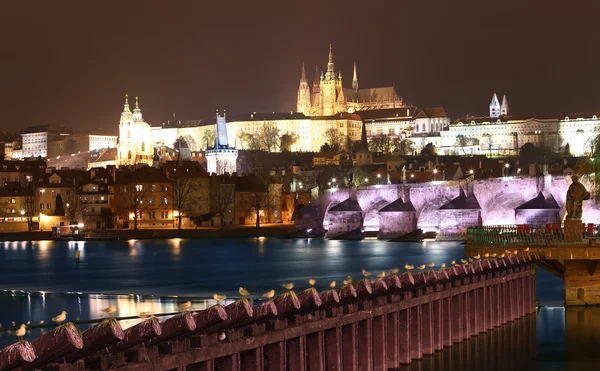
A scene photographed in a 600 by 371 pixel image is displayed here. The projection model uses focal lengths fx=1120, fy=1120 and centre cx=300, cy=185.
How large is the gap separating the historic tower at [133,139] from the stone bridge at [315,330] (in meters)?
156

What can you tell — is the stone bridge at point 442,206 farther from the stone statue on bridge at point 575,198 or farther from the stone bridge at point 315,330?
the stone bridge at point 315,330

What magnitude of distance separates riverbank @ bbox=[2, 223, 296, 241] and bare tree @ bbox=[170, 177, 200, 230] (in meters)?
3.68

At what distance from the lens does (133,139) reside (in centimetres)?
18475

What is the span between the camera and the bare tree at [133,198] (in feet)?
352

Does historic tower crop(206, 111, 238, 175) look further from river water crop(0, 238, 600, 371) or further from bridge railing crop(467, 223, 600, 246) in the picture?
bridge railing crop(467, 223, 600, 246)

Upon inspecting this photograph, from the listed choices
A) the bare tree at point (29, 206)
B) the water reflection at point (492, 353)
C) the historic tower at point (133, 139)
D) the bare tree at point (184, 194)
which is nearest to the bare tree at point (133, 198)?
the bare tree at point (184, 194)

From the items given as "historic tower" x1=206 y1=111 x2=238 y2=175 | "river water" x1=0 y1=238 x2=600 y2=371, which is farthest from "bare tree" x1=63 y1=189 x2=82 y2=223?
"historic tower" x1=206 y1=111 x2=238 y2=175

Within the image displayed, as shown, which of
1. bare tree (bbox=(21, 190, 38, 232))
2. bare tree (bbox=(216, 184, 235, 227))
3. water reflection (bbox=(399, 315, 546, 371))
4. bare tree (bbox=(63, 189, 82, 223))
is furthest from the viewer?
bare tree (bbox=(216, 184, 235, 227))

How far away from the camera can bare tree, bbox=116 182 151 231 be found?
10725 centimetres

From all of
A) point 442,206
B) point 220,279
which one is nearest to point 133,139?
point 442,206

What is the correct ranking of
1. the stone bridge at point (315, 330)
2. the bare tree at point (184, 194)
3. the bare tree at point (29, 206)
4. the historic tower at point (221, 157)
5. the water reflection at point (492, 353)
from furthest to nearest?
the historic tower at point (221, 157), the bare tree at point (184, 194), the bare tree at point (29, 206), the water reflection at point (492, 353), the stone bridge at point (315, 330)

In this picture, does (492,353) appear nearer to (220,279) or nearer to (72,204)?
(220,279)

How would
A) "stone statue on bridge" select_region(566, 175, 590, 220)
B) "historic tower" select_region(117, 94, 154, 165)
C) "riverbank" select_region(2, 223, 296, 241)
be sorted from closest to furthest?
"stone statue on bridge" select_region(566, 175, 590, 220) → "riverbank" select_region(2, 223, 296, 241) → "historic tower" select_region(117, 94, 154, 165)

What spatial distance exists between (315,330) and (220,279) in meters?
40.8
